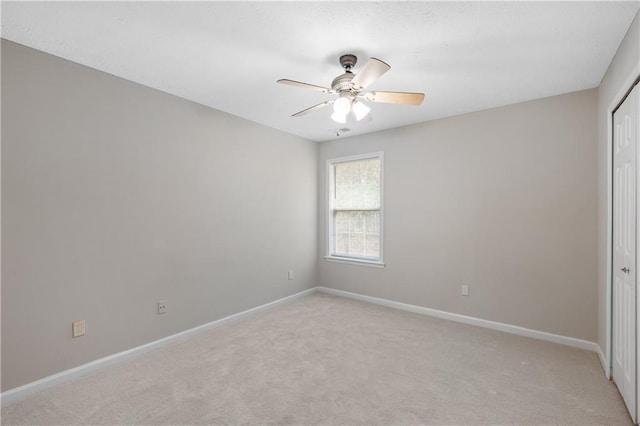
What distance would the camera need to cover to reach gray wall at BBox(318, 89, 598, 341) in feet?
9.66

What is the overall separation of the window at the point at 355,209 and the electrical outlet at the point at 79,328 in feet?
10.4

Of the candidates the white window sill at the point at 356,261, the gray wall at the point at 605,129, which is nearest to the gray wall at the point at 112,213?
the white window sill at the point at 356,261

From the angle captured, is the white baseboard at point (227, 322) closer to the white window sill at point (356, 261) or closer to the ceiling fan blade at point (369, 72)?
the white window sill at point (356, 261)

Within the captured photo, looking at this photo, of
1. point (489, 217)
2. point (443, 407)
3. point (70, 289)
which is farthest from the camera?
point (489, 217)

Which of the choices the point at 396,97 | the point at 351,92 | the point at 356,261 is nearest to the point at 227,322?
the point at 356,261

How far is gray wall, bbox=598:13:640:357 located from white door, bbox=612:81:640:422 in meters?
0.14

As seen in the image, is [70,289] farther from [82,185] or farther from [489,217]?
[489,217]

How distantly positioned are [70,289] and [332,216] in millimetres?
3371

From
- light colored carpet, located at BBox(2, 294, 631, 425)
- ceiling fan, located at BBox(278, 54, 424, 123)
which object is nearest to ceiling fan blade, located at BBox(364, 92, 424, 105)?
ceiling fan, located at BBox(278, 54, 424, 123)

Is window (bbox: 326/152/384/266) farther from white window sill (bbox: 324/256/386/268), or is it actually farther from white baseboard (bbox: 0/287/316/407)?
white baseboard (bbox: 0/287/316/407)

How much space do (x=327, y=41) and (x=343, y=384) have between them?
97.3 inches

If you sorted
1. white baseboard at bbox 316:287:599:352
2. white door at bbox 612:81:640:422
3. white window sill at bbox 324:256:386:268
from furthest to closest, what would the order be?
white window sill at bbox 324:256:386:268 → white baseboard at bbox 316:287:599:352 → white door at bbox 612:81:640:422

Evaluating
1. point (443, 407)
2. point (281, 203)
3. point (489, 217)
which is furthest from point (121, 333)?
point (489, 217)

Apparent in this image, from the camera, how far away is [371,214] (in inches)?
178
